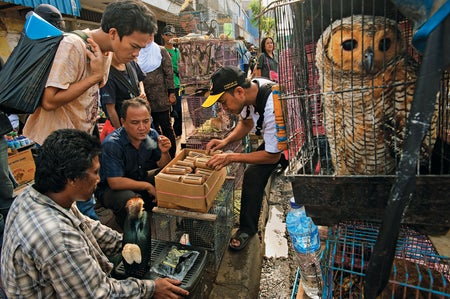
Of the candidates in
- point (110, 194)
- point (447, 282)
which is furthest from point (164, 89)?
point (447, 282)

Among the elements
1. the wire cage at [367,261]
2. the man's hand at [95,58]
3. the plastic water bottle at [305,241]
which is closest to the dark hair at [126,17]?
the man's hand at [95,58]

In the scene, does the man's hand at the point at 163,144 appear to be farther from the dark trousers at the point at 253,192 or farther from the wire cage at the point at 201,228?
the dark trousers at the point at 253,192

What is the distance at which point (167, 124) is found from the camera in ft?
15.7

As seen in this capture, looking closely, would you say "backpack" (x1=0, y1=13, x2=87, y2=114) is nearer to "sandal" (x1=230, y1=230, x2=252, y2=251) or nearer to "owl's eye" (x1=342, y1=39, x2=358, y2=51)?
"owl's eye" (x1=342, y1=39, x2=358, y2=51)

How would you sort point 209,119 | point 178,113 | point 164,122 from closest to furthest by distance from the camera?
point 209,119 → point 164,122 → point 178,113

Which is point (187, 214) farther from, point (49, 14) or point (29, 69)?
point (49, 14)

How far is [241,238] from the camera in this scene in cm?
313

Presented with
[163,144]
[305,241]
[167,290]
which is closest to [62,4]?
[163,144]

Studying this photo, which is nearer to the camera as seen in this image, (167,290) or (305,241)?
(167,290)

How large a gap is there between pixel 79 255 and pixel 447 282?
1865 millimetres

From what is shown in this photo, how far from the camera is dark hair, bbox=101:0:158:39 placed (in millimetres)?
2088

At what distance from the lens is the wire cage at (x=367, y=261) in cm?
147

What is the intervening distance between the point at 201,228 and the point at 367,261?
4.91 ft

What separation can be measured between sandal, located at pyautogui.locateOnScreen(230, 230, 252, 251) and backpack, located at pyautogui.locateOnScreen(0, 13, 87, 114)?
220cm
